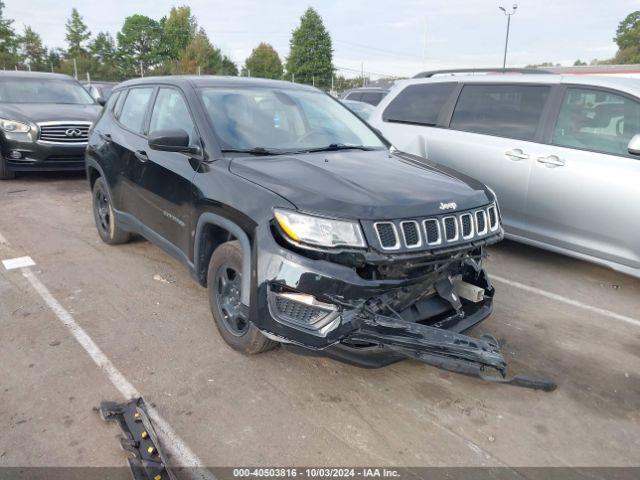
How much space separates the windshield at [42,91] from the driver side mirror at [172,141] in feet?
24.6

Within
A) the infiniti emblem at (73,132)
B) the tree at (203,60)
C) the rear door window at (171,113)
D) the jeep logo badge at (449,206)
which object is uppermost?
the tree at (203,60)

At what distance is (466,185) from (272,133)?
146cm

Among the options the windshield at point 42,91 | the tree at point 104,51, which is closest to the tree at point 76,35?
the tree at point 104,51

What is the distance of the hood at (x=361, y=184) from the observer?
2.77 m

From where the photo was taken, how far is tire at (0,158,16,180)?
28.7 ft

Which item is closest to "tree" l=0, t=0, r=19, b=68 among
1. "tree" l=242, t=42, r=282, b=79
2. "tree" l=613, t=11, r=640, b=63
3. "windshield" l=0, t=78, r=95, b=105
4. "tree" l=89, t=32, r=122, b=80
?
"tree" l=89, t=32, r=122, b=80

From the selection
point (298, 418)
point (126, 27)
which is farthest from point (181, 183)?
point (126, 27)

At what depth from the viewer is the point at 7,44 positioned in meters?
48.8

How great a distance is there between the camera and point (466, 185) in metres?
3.39

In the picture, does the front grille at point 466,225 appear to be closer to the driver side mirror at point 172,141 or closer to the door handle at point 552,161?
the driver side mirror at point 172,141

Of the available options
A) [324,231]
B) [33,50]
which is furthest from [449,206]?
[33,50]

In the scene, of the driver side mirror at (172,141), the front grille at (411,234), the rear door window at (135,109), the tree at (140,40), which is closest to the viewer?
the front grille at (411,234)

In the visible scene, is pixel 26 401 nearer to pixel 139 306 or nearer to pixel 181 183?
pixel 139 306

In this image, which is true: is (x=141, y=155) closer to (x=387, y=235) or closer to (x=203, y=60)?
(x=387, y=235)
